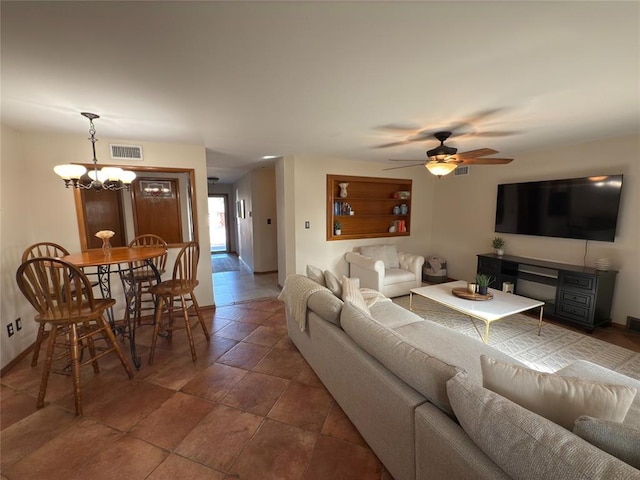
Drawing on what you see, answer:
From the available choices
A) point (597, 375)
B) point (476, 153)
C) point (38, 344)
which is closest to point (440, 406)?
point (597, 375)

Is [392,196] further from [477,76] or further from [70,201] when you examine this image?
[70,201]

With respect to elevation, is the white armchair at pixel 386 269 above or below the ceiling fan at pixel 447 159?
below

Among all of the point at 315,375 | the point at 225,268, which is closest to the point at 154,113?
the point at 315,375

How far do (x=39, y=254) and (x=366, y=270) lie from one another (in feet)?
12.6

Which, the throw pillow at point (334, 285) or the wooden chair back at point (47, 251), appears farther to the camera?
the wooden chair back at point (47, 251)

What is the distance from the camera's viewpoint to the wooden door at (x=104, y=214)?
457 centimetres

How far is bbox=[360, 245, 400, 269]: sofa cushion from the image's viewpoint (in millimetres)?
4574

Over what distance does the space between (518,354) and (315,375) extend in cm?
206

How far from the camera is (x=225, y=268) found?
21.3ft

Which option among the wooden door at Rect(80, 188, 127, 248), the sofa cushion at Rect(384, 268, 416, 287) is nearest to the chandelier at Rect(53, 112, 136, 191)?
the wooden door at Rect(80, 188, 127, 248)

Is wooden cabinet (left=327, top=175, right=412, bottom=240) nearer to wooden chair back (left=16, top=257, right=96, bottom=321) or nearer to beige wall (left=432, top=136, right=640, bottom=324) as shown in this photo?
beige wall (left=432, top=136, right=640, bottom=324)

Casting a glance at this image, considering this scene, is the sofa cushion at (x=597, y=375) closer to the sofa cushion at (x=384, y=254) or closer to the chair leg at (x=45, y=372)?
the sofa cushion at (x=384, y=254)

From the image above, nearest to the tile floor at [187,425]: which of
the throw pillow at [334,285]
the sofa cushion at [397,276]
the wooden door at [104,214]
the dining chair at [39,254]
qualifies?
the dining chair at [39,254]

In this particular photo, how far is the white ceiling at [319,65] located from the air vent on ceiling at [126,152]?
395mm
